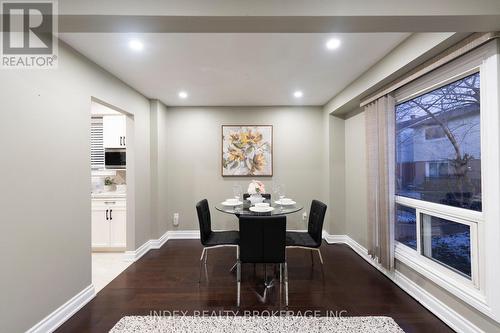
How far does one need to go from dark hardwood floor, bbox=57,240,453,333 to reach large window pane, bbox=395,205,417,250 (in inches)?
21.7

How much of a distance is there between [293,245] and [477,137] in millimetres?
1962

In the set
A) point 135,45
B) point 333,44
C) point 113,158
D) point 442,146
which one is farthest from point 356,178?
point 113,158

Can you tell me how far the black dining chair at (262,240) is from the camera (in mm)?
2176

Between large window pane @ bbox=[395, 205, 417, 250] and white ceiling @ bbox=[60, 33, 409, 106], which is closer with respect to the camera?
white ceiling @ bbox=[60, 33, 409, 106]

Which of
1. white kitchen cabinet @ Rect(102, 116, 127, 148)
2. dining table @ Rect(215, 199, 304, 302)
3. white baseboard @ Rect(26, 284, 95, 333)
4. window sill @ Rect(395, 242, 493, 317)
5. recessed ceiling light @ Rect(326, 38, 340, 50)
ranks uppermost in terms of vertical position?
recessed ceiling light @ Rect(326, 38, 340, 50)

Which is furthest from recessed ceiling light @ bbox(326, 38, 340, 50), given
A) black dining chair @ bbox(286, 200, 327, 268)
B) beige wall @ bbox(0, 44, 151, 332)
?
beige wall @ bbox(0, 44, 151, 332)

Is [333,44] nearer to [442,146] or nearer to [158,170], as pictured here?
[442,146]

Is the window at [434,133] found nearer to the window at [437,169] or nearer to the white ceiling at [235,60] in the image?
the window at [437,169]

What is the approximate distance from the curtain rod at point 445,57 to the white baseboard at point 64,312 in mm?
3910

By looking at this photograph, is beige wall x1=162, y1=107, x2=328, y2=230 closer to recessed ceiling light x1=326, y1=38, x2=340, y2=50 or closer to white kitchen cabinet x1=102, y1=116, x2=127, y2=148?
white kitchen cabinet x1=102, y1=116, x2=127, y2=148

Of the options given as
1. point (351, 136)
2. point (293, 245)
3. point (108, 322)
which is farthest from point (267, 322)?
point (351, 136)

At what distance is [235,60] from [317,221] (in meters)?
2.13

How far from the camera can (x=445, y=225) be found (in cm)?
207

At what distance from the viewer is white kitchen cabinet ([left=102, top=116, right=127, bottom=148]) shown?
3732mm
